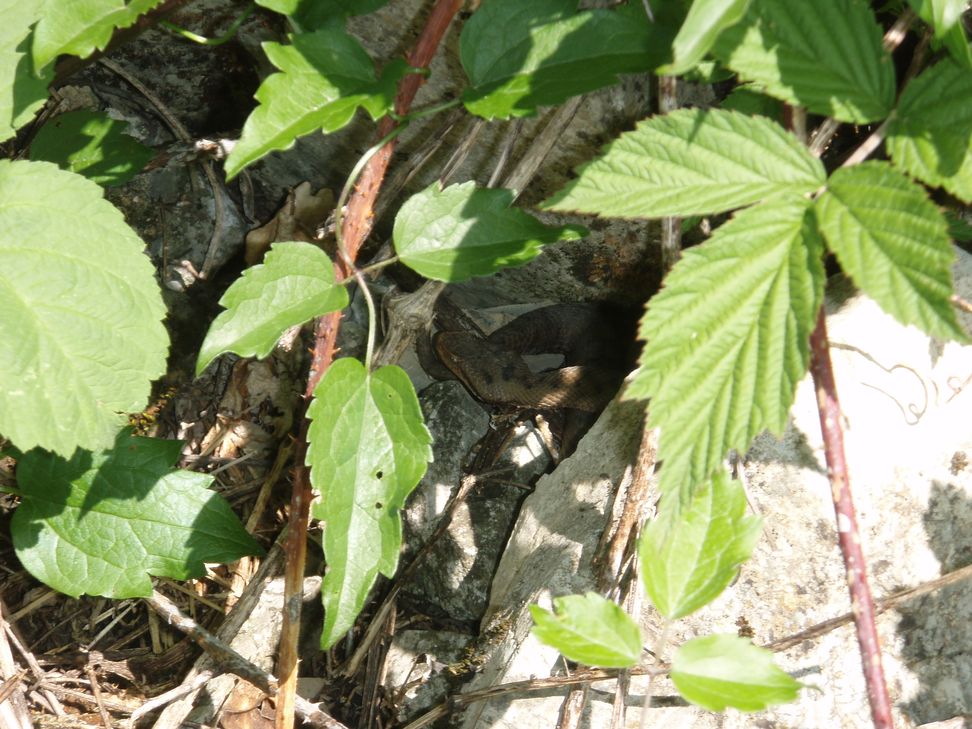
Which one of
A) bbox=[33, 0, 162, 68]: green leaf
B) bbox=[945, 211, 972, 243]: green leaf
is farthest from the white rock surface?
bbox=[33, 0, 162, 68]: green leaf

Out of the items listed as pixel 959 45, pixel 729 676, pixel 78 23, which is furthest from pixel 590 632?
pixel 78 23

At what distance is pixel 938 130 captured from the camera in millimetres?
1741

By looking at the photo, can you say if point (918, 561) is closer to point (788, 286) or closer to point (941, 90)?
point (788, 286)

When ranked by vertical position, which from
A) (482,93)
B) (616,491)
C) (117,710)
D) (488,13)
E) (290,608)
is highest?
(488,13)

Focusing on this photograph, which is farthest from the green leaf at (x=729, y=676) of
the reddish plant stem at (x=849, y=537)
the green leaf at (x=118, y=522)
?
the green leaf at (x=118, y=522)

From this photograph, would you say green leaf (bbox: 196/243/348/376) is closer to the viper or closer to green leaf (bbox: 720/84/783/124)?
green leaf (bbox: 720/84/783/124)

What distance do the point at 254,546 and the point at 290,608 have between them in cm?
23

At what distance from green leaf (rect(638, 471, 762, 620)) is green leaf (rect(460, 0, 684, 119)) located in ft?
3.53

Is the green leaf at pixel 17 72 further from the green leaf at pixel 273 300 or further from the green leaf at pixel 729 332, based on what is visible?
the green leaf at pixel 729 332

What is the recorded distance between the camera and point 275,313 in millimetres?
2086

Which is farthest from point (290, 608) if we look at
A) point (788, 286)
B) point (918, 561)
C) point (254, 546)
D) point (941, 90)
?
point (941, 90)

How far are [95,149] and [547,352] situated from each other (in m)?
2.59

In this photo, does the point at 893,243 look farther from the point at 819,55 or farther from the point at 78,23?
the point at 78,23

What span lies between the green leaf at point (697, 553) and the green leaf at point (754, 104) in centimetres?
111
